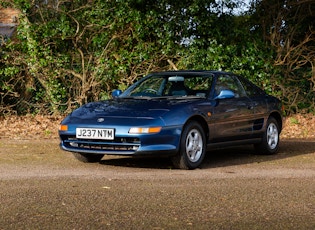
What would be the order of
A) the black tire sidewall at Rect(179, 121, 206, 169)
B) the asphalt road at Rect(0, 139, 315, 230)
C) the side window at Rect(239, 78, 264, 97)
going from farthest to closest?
the side window at Rect(239, 78, 264, 97) → the black tire sidewall at Rect(179, 121, 206, 169) → the asphalt road at Rect(0, 139, 315, 230)

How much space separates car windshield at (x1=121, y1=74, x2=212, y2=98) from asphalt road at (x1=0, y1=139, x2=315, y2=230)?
3.56 feet

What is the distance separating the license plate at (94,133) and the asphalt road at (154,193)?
0.48 meters

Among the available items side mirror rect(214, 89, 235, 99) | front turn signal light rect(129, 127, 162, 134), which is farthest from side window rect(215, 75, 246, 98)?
front turn signal light rect(129, 127, 162, 134)

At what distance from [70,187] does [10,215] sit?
1871 millimetres

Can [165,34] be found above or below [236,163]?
above

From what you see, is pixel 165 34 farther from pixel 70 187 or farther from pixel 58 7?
pixel 70 187

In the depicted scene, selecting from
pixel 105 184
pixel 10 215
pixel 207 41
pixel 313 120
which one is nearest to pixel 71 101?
pixel 207 41

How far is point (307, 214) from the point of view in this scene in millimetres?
7328

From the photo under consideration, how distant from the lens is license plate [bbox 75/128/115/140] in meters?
10.6

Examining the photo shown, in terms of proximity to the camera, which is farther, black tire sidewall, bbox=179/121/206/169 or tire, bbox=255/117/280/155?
tire, bbox=255/117/280/155

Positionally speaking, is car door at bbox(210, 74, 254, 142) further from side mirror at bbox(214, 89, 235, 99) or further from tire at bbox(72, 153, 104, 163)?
tire at bbox(72, 153, 104, 163)

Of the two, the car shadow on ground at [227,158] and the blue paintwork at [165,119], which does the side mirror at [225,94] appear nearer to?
the blue paintwork at [165,119]

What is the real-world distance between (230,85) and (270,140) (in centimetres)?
138

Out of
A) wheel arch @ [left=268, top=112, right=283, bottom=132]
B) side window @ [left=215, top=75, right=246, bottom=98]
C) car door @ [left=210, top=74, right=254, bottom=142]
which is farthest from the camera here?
wheel arch @ [left=268, top=112, right=283, bottom=132]
